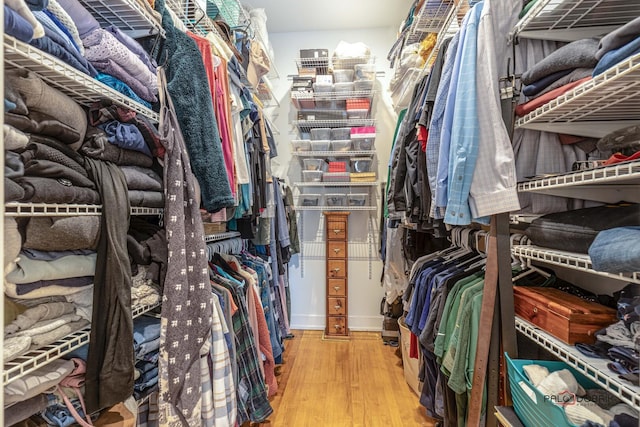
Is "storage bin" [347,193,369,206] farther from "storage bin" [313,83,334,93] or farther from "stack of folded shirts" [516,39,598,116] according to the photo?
"stack of folded shirts" [516,39,598,116]

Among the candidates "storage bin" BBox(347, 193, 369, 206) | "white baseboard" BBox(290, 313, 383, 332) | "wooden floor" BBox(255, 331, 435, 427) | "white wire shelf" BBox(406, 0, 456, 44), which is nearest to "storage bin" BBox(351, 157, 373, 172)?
"storage bin" BBox(347, 193, 369, 206)

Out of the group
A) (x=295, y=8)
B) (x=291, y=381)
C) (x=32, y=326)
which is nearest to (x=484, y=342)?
(x=32, y=326)

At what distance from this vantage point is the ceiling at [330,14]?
2.63m

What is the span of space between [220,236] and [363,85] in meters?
1.89

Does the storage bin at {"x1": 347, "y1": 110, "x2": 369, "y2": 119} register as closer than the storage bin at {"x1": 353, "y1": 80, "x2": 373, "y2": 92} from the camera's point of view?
No

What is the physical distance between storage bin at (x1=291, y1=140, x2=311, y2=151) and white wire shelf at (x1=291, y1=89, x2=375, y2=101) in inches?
15.0

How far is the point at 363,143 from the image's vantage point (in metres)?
2.81

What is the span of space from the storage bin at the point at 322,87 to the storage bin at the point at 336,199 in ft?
3.14

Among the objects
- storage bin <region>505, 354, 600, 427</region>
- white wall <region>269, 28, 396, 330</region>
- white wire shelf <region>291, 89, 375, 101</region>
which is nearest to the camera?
storage bin <region>505, 354, 600, 427</region>

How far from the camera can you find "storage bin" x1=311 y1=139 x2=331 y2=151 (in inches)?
112

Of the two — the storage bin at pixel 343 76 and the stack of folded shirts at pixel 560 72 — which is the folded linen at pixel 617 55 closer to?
the stack of folded shirts at pixel 560 72

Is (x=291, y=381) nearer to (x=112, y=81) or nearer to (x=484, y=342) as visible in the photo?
(x=484, y=342)

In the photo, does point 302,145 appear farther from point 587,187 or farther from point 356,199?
point 587,187

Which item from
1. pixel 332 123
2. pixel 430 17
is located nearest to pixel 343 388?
pixel 332 123
